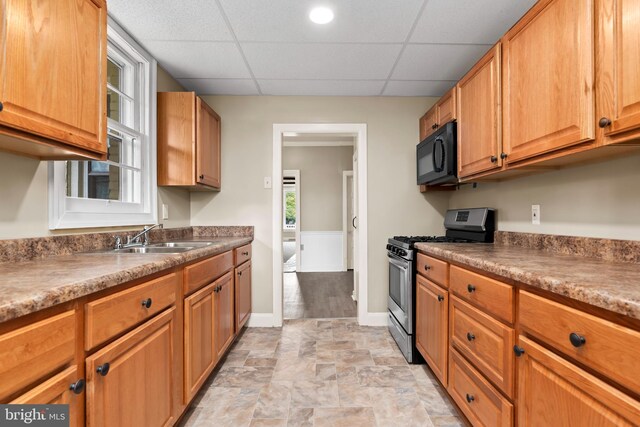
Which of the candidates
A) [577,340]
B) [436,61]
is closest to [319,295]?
[436,61]

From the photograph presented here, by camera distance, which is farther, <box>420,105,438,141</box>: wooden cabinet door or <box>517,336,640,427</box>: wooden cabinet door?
<box>420,105,438,141</box>: wooden cabinet door

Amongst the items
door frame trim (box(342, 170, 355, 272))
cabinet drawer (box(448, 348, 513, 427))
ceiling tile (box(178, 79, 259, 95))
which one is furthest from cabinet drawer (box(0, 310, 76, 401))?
door frame trim (box(342, 170, 355, 272))

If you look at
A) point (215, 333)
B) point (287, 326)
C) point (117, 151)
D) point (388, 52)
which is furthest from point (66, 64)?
point (287, 326)

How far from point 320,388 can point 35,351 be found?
1.59 m

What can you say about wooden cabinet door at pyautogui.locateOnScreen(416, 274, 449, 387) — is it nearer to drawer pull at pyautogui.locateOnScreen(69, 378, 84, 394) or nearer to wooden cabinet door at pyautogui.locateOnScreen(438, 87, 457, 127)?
wooden cabinet door at pyautogui.locateOnScreen(438, 87, 457, 127)

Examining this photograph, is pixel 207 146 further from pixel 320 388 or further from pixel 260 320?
pixel 320 388

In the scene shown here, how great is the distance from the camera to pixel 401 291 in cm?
250

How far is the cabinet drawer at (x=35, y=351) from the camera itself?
0.68 m

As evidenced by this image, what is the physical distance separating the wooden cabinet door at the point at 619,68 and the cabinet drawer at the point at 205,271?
1.91 meters

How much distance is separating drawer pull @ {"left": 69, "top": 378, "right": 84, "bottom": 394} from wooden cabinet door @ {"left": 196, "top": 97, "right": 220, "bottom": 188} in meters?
Answer: 1.74

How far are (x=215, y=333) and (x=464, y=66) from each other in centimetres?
272

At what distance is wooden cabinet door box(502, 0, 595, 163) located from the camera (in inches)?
46.9

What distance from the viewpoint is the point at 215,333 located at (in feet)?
6.57

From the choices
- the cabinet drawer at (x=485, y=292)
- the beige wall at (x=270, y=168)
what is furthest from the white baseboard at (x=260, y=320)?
the cabinet drawer at (x=485, y=292)
